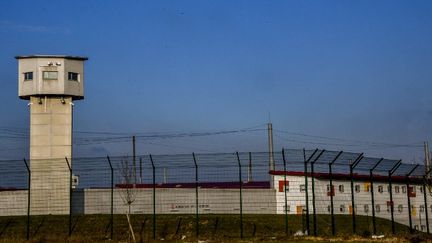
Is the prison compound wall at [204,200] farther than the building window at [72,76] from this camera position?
No

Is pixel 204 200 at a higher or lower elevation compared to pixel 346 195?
lower

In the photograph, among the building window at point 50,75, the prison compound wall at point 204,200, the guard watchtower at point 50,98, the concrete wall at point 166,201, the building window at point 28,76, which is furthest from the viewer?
the building window at point 28,76

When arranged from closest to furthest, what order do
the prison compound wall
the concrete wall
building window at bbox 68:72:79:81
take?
the prison compound wall < the concrete wall < building window at bbox 68:72:79:81

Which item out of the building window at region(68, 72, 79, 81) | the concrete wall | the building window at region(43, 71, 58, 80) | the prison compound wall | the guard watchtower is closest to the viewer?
the prison compound wall

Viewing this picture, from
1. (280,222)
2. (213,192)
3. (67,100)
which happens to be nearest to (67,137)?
(67,100)

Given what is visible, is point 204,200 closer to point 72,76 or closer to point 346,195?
point 346,195

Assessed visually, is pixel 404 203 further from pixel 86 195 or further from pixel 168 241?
pixel 168 241

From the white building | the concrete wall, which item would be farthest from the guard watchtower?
the white building

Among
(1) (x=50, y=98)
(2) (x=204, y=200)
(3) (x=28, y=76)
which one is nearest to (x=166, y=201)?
(2) (x=204, y=200)

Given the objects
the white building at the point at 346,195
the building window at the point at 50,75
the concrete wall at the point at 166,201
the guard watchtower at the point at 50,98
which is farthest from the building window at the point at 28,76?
the white building at the point at 346,195

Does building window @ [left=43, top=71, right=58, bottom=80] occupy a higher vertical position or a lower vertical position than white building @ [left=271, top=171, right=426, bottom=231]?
higher

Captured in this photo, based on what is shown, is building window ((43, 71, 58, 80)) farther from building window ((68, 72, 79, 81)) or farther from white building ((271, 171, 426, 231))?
white building ((271, 171, 426, 231))

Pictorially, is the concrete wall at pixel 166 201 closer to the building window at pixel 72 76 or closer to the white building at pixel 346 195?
the white building at pixel 346 195

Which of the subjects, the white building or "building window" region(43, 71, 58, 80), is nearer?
the white building
